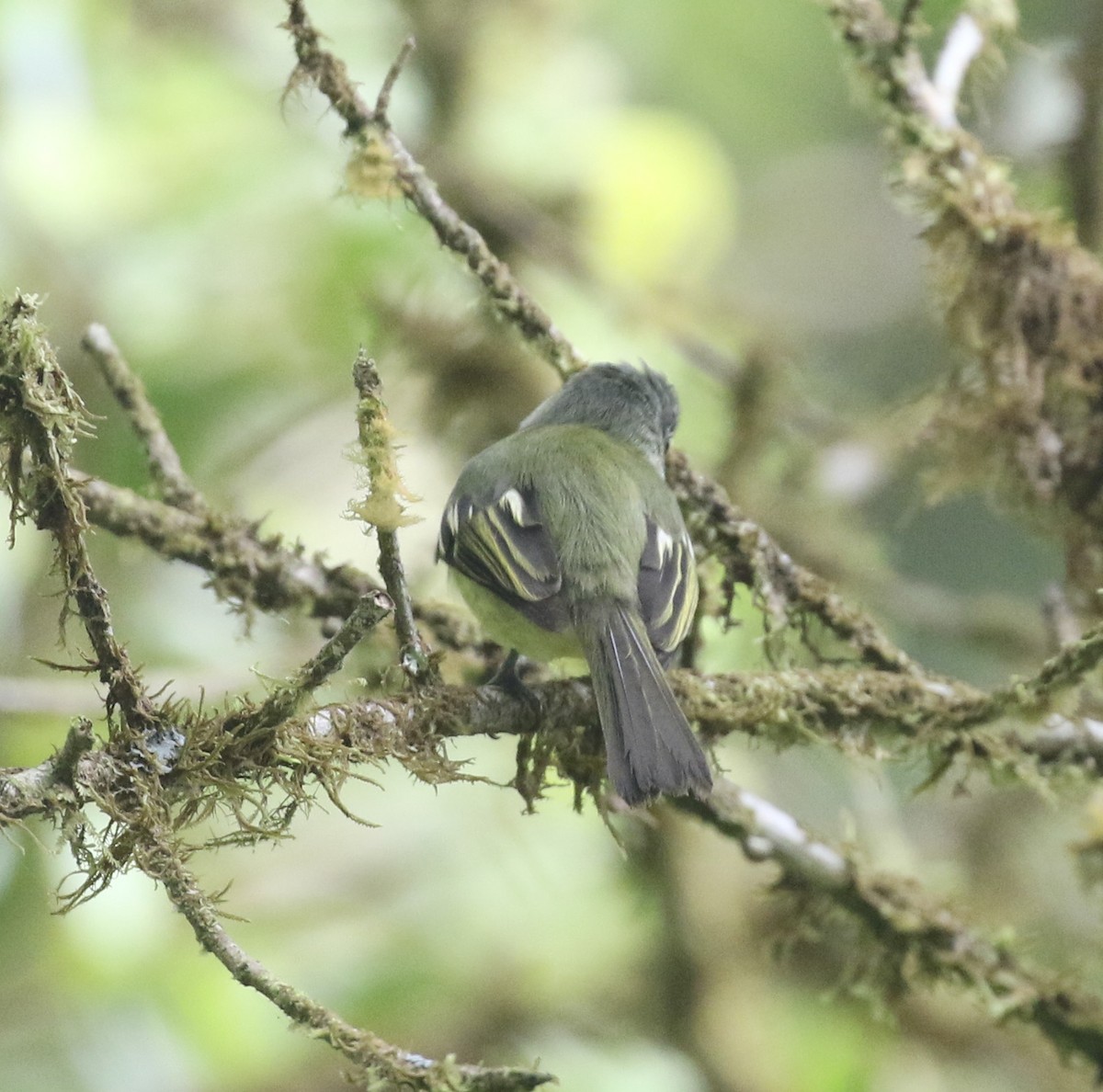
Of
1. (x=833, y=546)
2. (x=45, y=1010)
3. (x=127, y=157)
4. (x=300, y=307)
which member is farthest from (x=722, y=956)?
(x=127, y=157)

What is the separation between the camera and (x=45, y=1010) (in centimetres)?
448

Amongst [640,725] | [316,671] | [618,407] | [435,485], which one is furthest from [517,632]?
[435,485]

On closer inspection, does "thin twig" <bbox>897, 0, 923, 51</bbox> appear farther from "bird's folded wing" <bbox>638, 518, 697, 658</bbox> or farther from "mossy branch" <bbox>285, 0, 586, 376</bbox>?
"bird's folded wing" <bbox>638, 518, 697, 658</bbox>

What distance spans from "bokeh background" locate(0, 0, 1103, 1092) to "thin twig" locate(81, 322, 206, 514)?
0.48 metres

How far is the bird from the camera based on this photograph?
2.55 metres

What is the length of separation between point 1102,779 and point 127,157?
408 cm

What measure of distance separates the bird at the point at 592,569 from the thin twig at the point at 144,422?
58 cm

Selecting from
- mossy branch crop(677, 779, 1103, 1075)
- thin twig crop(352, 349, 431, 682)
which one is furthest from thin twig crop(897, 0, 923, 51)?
thin twig crop(352, 349, 431, 682)

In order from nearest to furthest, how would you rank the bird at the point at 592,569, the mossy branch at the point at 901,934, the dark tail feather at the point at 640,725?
the dark tail feather at the point at 640,725 < the bird at the point at 592,569 < the mossy branch at the point at 901,934

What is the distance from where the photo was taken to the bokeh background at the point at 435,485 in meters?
4.36

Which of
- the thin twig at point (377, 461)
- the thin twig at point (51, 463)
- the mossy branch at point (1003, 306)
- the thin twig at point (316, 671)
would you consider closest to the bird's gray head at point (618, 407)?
the mossy branch at point (1003, 306)

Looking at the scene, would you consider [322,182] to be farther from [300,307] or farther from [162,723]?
[162,723]

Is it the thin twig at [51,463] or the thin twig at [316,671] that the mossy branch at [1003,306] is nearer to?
the thin twig at [316,671]

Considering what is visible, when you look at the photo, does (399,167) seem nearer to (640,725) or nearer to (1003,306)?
(640,725)
